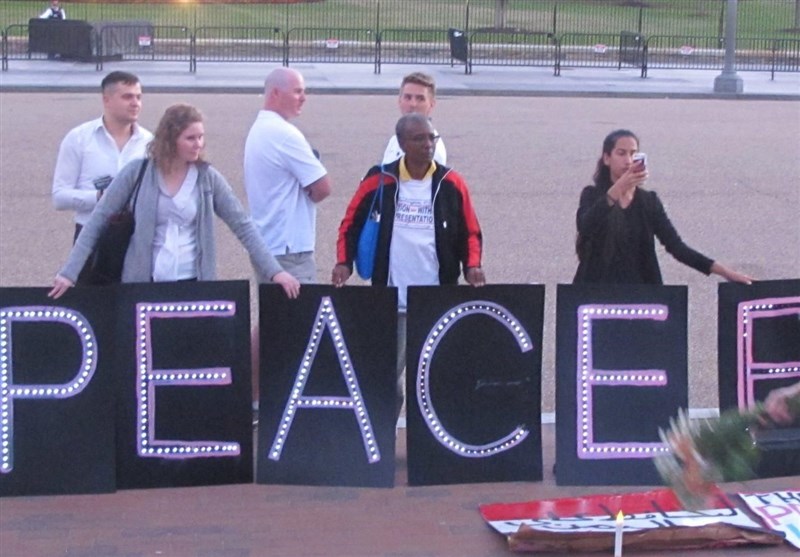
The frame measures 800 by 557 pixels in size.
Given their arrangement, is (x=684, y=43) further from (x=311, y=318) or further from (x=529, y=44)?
(x=311, y=318)

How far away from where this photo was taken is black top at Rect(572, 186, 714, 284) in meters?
6.04

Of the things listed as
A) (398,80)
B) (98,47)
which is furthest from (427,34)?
(98,47)

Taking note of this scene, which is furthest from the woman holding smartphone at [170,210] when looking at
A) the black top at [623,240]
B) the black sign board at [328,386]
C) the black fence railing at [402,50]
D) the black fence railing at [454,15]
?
the black fence railing at [454,15]

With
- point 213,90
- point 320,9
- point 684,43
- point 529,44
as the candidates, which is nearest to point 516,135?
point 213,90

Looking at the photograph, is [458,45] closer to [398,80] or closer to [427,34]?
[398,80]

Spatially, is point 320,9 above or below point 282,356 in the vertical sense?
above

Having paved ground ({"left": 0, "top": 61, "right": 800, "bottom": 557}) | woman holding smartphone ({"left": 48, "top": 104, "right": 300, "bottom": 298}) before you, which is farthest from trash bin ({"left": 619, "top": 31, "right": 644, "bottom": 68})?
woman holding smartphone ({"left": 48, "top": 104, "right": 300, "bottom": 298})

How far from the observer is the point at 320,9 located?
46656mm

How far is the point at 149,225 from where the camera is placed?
19.1ft

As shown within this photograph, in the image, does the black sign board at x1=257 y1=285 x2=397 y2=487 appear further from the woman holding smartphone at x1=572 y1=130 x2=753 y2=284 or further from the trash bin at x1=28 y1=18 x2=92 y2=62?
the trash bin at x1=28 y1=18 x2=92 y2=62

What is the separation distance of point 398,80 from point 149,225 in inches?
867

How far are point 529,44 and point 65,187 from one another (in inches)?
1212

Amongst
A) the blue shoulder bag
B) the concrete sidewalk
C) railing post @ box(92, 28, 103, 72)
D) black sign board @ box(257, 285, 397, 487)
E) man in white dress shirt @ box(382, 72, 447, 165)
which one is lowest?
black sign board @ box(257, 285, 397, 487)

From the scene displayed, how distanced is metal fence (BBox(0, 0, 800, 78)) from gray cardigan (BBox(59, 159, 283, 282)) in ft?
75.3
